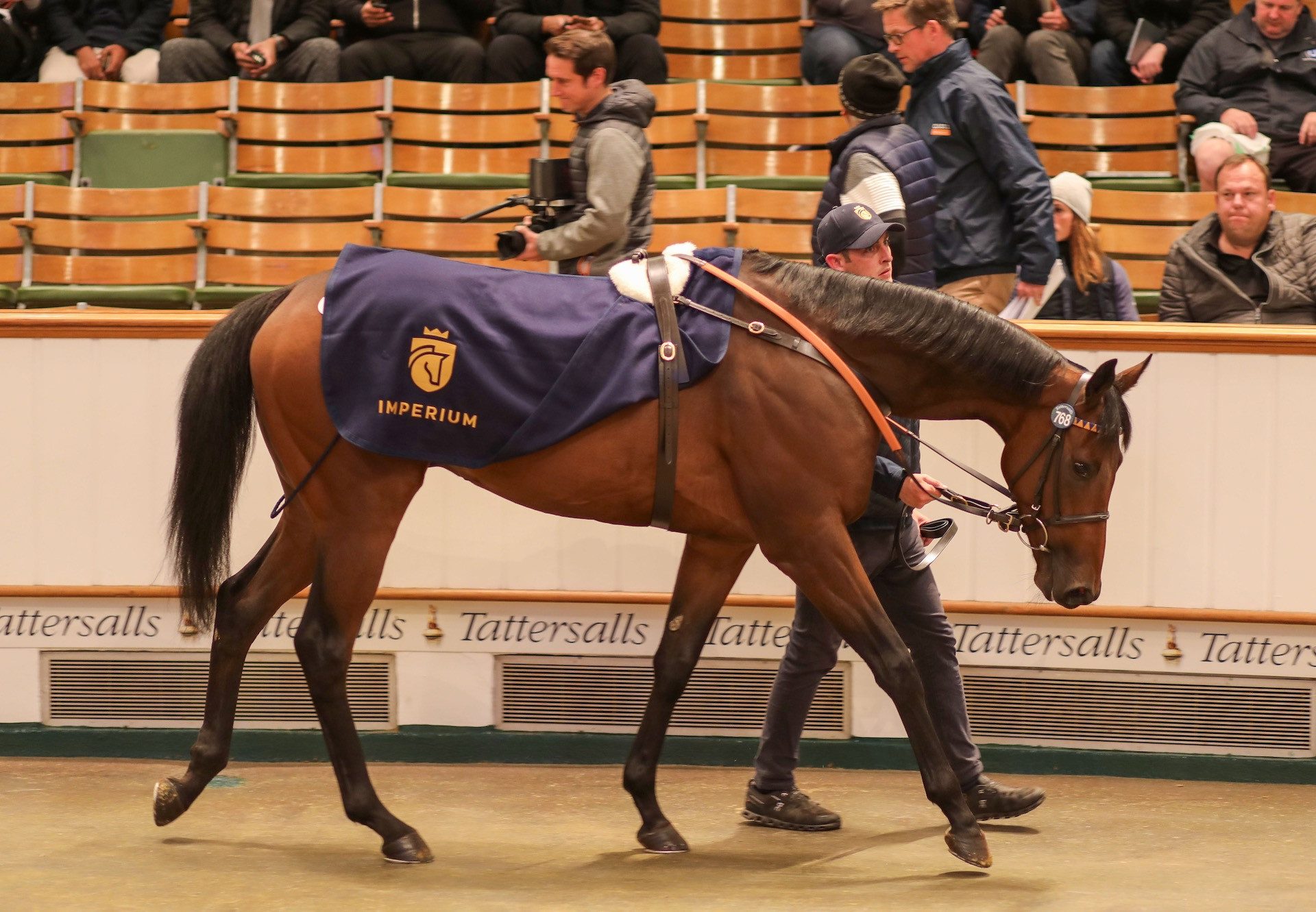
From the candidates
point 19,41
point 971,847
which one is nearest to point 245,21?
point 19,41

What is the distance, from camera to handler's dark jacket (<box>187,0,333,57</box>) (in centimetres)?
887

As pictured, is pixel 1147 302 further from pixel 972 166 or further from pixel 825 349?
pixel 825 349

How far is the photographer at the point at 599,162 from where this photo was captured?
4570mm

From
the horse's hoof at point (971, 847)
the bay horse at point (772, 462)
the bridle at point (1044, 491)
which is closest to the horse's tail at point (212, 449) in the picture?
the bay horse at point (772, 462)

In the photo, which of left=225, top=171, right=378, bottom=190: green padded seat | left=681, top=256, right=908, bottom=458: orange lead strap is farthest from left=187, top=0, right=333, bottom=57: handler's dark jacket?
left=681, top=256, right=908, bottom=458: orange lead strap

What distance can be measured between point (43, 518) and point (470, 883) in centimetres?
208

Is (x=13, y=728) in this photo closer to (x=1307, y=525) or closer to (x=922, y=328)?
(x=922, y=328)

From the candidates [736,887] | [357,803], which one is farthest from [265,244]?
[736,887]

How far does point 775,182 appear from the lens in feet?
25.1

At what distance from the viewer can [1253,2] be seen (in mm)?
7543

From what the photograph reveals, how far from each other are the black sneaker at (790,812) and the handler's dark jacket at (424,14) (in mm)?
5912

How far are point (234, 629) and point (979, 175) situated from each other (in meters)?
2.82

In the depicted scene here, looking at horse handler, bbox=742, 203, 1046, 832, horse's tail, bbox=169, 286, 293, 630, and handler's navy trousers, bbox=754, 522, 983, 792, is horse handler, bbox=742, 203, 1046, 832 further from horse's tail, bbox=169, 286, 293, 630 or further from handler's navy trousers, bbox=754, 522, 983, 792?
horse's tail, bbox=169, 286, 293, 630

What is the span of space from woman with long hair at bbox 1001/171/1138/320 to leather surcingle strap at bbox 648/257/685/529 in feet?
6.80
